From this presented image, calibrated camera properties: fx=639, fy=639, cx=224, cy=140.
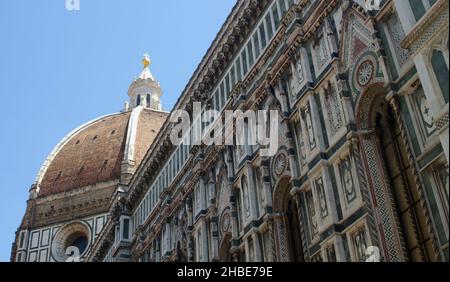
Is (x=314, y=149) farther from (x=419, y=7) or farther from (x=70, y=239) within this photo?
(x=70, y=239)

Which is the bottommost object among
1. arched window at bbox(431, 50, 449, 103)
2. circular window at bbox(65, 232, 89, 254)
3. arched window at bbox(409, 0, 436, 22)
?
arched window at bbox(431, 50, 449, 103)

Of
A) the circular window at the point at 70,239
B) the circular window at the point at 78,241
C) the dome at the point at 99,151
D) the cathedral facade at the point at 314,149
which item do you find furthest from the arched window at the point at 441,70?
the dome at the point at 99,151

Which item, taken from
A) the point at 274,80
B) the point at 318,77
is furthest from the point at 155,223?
the point at 318,77

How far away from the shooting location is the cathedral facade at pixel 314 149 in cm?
1221

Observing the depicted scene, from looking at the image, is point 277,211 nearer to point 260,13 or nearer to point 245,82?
point 245,82

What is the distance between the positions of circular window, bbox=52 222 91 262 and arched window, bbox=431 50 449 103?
50.9 m

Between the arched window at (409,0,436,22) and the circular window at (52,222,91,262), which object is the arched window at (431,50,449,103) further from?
the circular window at (52,222,91,262)

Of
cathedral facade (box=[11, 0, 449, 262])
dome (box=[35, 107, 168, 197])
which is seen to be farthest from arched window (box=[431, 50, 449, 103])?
dome (box=[35, 107, 168, 197])

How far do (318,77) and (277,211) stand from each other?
3963mm

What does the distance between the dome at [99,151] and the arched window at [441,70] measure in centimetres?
5386

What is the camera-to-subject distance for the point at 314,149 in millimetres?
16281

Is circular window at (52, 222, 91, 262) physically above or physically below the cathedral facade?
above

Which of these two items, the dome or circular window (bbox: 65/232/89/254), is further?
the dome

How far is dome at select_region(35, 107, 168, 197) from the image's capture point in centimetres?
6600
